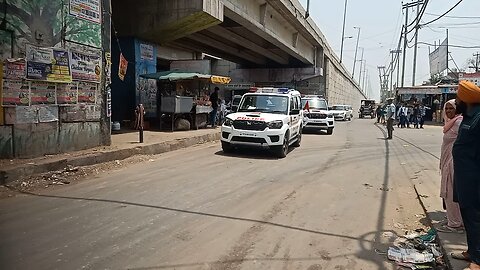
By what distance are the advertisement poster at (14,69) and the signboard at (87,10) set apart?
2223 mm

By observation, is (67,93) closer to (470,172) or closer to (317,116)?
(470,172)

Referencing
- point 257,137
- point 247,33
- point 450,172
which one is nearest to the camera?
point 450,172

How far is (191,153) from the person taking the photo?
13469mm

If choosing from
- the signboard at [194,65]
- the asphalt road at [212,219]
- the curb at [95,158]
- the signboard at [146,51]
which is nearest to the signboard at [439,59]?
the signboard at [194,65]

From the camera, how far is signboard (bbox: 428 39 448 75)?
173ft

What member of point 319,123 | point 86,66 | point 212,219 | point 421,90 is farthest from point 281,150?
point 421,90

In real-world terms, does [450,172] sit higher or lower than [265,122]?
lower

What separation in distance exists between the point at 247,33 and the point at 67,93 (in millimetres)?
18559

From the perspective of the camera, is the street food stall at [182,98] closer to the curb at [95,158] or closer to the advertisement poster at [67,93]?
the curb at [95,158]

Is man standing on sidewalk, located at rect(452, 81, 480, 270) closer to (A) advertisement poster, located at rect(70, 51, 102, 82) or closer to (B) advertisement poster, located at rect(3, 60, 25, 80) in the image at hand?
(B) advertisement poster, located at rect(3, 60, 25, 80)

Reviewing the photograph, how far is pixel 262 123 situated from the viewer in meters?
12.3

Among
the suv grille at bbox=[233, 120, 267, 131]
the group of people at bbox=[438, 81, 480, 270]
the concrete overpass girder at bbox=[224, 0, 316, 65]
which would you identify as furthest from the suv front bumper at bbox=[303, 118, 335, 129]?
the group of people at bbox=[438, 81, 480, 270]

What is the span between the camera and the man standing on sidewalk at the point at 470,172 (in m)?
4.05

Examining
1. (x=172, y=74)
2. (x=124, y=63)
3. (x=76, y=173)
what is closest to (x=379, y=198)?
(x=76, y=173)
